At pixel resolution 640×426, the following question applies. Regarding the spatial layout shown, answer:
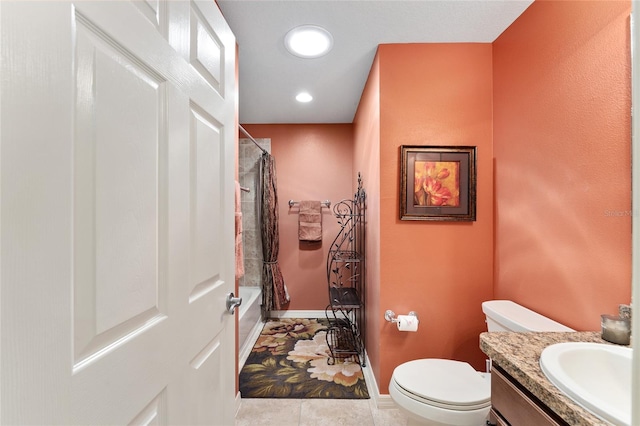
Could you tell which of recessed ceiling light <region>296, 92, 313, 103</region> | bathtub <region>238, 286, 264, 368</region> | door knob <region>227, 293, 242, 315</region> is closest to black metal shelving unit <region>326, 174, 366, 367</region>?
bathtub <region>238, 286, 264, 368</region>

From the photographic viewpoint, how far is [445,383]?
1.30 meters

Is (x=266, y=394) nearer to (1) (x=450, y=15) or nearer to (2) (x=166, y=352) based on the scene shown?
(2) (x=166, y=352)

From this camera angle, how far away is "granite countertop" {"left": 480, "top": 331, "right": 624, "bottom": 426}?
611 millimetres

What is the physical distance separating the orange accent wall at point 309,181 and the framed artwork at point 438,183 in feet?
5.26

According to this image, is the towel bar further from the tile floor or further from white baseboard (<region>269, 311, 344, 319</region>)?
the tile floor

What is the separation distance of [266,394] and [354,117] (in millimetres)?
2795

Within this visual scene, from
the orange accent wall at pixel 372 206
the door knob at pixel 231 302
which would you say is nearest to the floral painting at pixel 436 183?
the orange accent wall at pixel 372 206

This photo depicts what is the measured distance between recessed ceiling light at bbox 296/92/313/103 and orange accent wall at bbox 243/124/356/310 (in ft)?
2.33

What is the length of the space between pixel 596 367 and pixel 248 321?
2427mm

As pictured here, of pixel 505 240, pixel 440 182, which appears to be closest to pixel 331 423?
pixel 505 240

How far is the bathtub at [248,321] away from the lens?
2.34 m

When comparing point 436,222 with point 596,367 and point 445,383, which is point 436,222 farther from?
point 596,367

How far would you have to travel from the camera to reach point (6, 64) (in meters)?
0.36

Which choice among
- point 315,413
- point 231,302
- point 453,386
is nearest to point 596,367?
point 453,386
